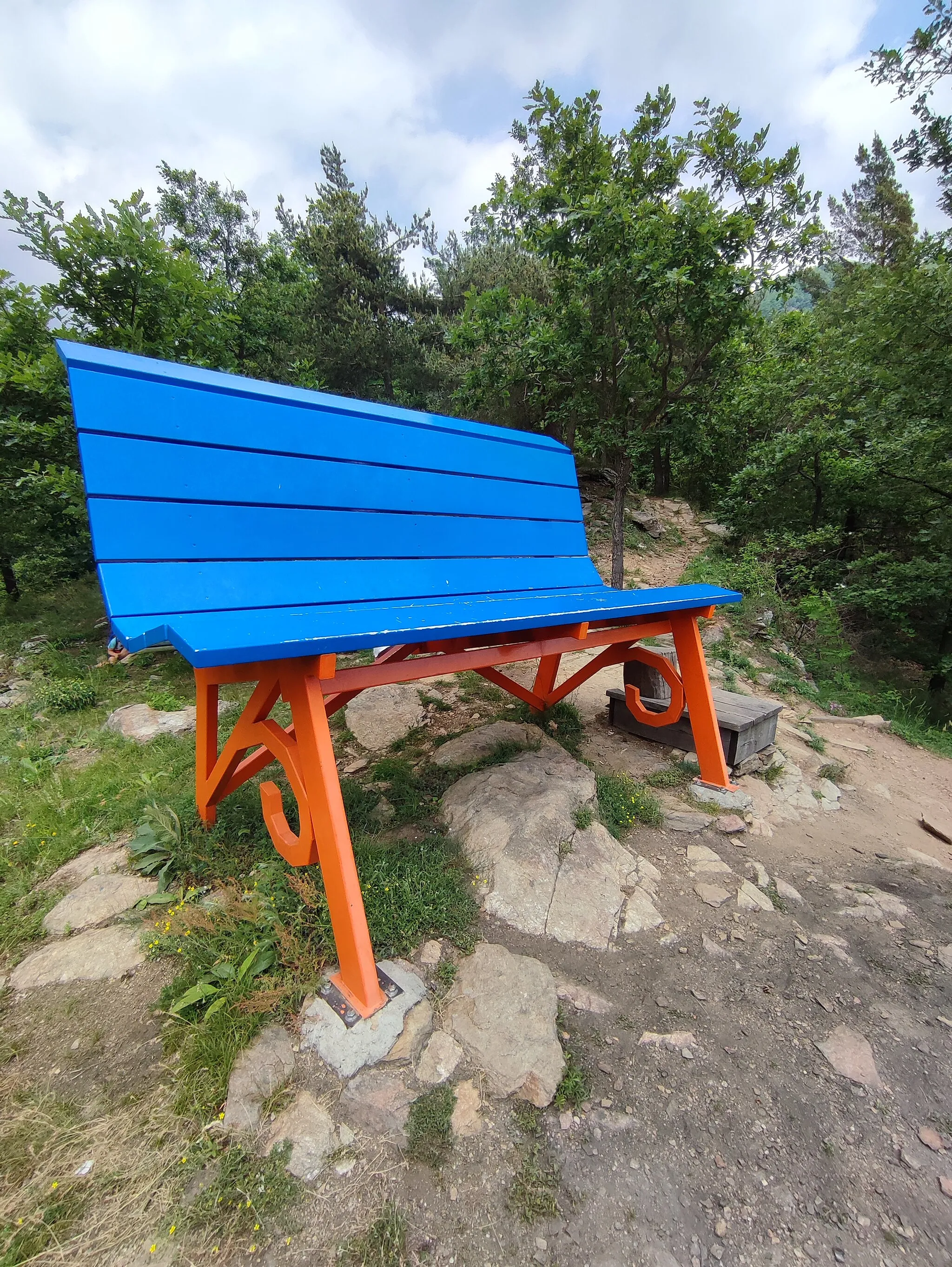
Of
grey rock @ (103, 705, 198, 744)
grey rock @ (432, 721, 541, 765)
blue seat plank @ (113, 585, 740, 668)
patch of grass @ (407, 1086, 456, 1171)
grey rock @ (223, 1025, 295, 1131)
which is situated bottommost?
patch of grass @ (407, 1086, 456, 1171)

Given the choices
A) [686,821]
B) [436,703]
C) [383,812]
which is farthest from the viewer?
[436,703]

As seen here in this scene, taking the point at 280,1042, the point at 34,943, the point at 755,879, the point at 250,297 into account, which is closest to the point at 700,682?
the point at 755,879

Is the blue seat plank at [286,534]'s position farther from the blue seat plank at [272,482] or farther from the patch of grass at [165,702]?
the patch of grass at [165,702]

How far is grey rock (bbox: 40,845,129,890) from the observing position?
2227 millimetres

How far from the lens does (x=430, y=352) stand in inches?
435

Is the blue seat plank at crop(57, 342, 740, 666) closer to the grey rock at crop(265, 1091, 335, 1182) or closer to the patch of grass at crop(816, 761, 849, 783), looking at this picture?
the grey rock at crop(265, 1091, 335, 1182)

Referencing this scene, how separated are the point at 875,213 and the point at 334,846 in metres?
26.5

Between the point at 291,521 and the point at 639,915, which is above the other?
the point at 291,521

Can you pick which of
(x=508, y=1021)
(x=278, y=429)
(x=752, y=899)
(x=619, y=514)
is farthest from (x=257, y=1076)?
(x=619, y=514)

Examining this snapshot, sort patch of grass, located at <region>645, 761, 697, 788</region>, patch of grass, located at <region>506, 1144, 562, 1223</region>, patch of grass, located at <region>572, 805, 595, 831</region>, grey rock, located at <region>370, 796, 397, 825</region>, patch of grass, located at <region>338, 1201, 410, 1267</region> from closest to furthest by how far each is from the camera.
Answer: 1. patch of grass, located at <region>338, 1201, 410, 1267</region>
2. patch of grass, located at <region>506, 1144, 562, 1223</region>
3. patch of grass, located at <region>572, 805, 595, 831</region>
4. grey rock, located at <region>370, 796, 397, 825</region>
5. patch of grass, located at <region>645, 761, 697, 788</region>

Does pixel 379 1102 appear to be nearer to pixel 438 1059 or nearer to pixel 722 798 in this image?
pixel 438 1059

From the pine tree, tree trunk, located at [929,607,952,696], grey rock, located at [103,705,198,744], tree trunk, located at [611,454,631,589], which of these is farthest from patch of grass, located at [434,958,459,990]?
the pine tree

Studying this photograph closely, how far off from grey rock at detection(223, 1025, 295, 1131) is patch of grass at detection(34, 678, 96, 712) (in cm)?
391

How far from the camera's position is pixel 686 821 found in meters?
2.72
